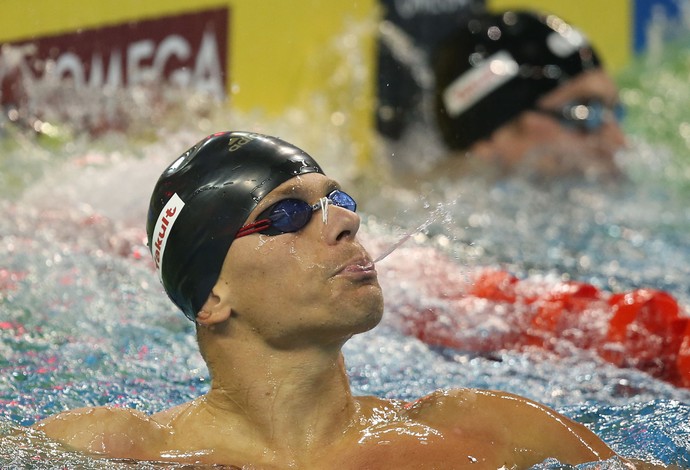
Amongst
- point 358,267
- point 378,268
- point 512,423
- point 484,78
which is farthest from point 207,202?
point 484,78

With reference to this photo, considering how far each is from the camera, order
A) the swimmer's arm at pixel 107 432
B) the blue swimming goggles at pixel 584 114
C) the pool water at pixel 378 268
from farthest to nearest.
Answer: the blue swimming goggles at pixel 584 114
the pool water at pixel 378 268
the swimmer's arm at pixel 107 432

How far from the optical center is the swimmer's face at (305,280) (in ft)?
6.65

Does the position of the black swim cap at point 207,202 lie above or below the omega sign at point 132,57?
above

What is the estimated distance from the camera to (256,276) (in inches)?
82.7

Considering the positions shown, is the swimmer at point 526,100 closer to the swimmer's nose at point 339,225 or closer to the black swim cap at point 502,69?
the black swim cap at point 502,69

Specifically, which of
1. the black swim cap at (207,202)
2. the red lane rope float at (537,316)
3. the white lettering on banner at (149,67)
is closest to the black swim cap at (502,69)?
the white lettering on banner at (149,67)

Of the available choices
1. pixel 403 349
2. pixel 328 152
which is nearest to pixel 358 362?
pixel 403 349

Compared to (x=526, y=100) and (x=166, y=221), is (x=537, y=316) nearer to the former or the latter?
(x=166, y=221)

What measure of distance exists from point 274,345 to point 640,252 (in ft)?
9.04

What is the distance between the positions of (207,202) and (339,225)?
10.1 inches

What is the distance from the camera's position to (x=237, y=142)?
2229 mm

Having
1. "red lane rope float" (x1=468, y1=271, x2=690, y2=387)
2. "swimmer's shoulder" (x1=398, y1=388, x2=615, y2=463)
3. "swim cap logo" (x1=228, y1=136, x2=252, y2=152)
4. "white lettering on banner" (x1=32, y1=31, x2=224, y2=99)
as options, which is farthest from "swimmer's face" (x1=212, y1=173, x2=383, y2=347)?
"white lettering on banner" (x1=32, y1=31, x2=224, y2=99)

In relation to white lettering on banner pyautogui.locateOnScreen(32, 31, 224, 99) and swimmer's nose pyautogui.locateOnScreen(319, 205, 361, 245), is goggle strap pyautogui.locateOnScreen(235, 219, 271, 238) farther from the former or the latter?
white lettering on banner pyautogui.locateOnScreen(32, 31, 224, 99)

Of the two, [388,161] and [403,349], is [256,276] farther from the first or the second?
[388,161]
